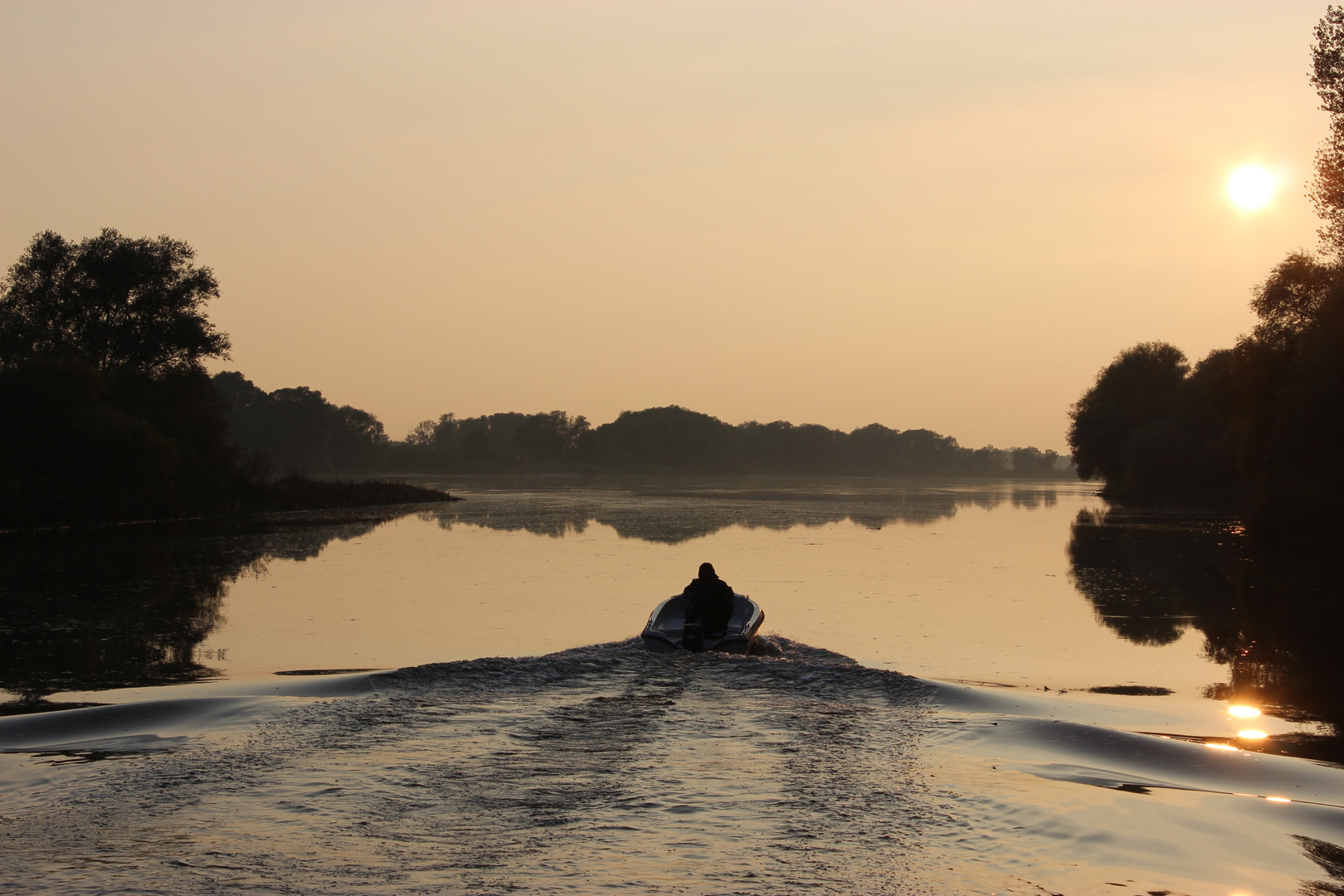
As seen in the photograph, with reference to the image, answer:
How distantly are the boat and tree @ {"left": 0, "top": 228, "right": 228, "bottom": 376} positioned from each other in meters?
40.2

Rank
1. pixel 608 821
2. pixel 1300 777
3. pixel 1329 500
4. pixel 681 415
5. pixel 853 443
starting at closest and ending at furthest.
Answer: pixel 608 821 → pixel 1300 777 → pixel 1329 500 → pixel 681 415 → pixel 853 443

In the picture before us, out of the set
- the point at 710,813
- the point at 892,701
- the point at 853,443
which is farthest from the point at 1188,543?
the point at 853,443

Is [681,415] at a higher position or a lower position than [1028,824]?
higher

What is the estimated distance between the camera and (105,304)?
48.2 m

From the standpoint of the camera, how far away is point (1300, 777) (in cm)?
902

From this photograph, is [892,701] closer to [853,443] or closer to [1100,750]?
[1100,750]

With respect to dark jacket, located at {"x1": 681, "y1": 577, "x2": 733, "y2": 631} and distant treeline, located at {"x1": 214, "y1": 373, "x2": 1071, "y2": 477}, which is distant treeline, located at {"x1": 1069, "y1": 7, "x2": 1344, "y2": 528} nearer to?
dark jacket, located at {"x1": 681, "y1": 577, "x2": 733, "y2": 631}

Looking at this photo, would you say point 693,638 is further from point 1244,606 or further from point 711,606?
point 1244,606

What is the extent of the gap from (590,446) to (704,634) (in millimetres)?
139295

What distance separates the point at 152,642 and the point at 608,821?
1043 centimetres

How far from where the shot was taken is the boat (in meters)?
14.5

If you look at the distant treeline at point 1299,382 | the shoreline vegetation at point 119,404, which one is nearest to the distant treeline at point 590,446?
the shoreline vegetation at point 119,404

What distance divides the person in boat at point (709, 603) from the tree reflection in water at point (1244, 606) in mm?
6382

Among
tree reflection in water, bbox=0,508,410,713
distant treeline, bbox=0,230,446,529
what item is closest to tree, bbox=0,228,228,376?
distant treeline, bbox=0,230,446,529
